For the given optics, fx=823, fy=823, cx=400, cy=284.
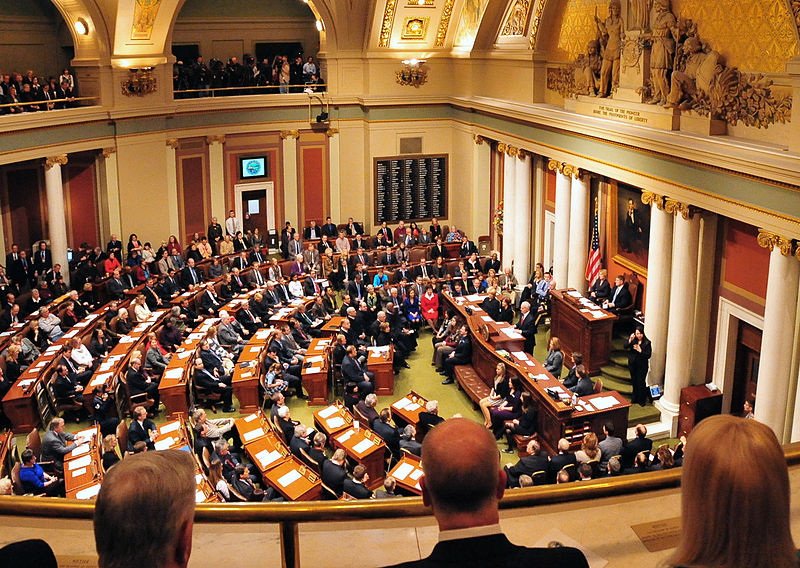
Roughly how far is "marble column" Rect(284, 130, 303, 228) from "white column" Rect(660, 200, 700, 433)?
13.1 m

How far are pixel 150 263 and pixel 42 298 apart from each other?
2.95 m

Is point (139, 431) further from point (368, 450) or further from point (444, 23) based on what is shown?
point (444, 23)

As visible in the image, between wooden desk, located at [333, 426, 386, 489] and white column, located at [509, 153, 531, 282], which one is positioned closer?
wooden desk, located at [333, 426, 386, 489]

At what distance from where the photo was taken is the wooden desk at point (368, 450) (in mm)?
11242

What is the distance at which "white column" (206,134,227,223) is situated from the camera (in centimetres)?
2295

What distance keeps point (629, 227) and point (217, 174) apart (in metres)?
12.2

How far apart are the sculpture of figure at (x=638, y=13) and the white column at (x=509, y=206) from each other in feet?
20.3

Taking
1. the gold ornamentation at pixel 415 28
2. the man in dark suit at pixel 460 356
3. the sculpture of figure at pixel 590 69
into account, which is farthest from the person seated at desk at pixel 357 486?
the gold ornamentation at pixel 415 28

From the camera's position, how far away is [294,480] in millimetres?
10391

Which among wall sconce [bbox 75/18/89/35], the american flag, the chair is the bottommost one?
the chair

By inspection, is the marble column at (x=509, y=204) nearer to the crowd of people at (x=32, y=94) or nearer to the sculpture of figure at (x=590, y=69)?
the sculpture of figure at (x=590, y=69)

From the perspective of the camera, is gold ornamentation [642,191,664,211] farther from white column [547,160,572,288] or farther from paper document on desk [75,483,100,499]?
paper document on desk [75,483,100,499]

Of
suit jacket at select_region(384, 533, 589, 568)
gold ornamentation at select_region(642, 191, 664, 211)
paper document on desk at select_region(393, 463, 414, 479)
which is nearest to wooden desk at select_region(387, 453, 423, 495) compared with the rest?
paper document on desk at select_region(393, 463, 414, 479)

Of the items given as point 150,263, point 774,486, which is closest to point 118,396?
point 150,263
